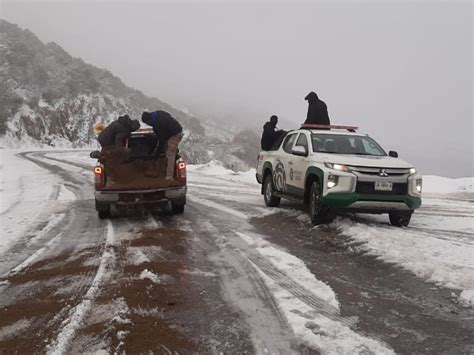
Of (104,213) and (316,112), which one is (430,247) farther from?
(316,112)

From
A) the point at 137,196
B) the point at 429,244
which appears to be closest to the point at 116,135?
the point at 137,196

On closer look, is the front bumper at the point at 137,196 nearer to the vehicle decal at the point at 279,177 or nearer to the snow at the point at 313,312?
the vehicle decal at the point at 279,177

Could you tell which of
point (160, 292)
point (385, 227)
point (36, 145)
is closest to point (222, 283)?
point (160, 292)

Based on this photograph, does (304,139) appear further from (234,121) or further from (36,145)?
(234,121)

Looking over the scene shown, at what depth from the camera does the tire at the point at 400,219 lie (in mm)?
7293

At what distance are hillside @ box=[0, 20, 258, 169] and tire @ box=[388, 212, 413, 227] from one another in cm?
4609

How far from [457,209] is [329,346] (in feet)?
26.5

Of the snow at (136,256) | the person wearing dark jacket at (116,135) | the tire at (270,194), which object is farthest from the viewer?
the tire at (270,194)

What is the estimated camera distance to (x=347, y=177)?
22.6ft

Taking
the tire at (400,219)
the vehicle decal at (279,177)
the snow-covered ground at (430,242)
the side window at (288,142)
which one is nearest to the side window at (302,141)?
the side window at (288,142)

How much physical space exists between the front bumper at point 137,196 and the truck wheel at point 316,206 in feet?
8.58

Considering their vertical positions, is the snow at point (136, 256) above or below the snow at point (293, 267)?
below

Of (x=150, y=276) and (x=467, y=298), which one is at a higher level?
(x=467, y=298)

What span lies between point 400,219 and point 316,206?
58.3 inches
